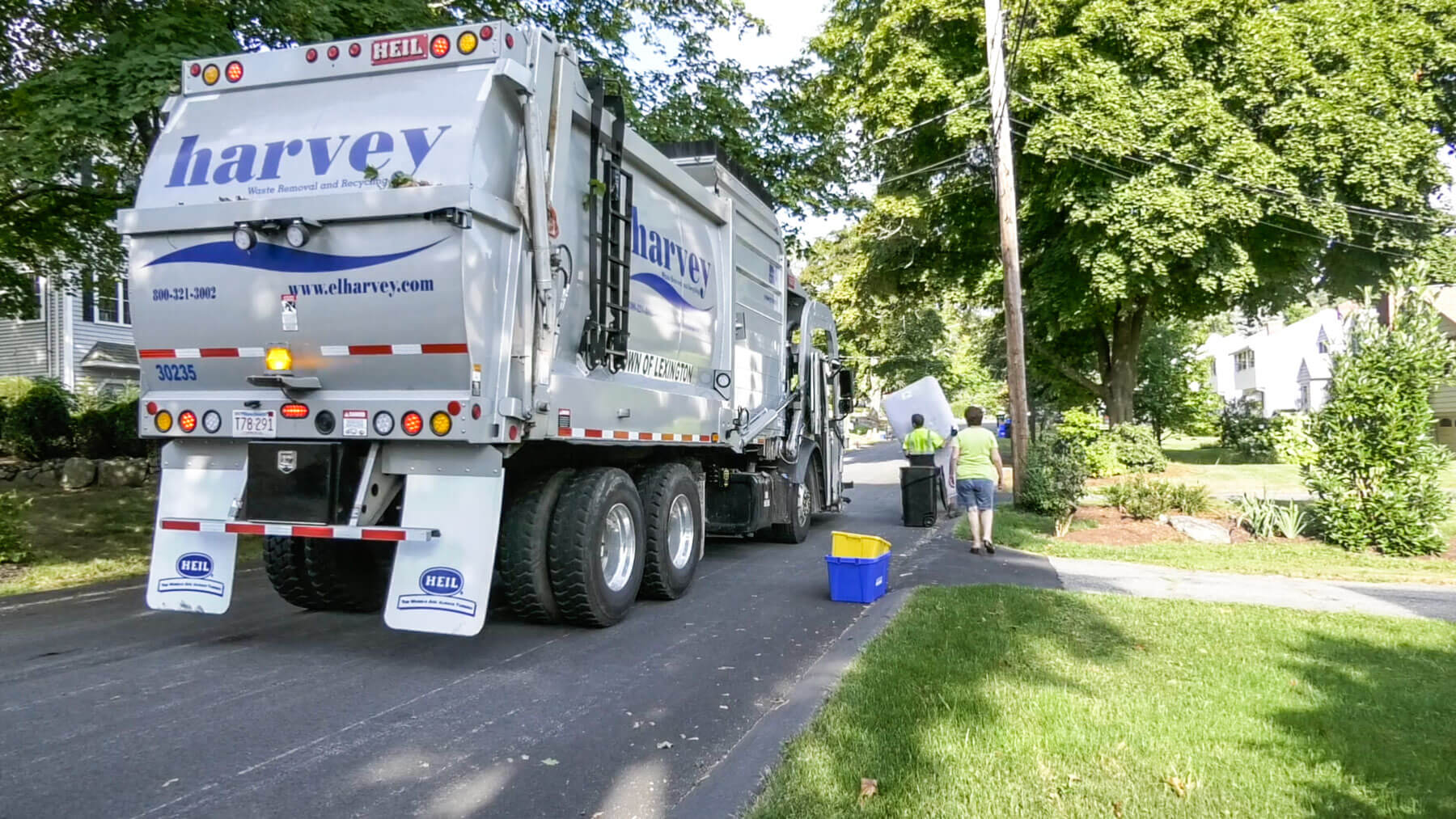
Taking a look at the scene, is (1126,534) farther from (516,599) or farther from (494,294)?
(494,294)

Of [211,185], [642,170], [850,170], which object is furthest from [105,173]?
[850,170]

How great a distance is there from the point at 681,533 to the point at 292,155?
13.6 feet

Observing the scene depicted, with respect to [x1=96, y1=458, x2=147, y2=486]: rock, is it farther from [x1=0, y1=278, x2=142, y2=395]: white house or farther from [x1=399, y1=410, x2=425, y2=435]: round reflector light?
[x1=399, y1=410, x2=425, y2=435]: round reflector light

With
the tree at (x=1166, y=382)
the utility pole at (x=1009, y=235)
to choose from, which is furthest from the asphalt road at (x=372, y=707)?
the tree at (x=1166, y=382)

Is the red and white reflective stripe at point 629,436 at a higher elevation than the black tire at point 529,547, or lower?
higher

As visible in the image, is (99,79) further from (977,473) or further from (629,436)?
(977,473)

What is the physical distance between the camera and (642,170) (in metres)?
7.53

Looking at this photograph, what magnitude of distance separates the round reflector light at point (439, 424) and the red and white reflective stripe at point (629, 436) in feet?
2.51

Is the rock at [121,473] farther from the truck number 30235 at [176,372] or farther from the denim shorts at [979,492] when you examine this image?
the denim shorts at [979,492]

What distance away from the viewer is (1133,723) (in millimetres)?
4688

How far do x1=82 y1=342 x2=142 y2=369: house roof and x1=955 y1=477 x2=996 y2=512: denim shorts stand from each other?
19331 millimetres

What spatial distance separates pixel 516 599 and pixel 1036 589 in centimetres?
434

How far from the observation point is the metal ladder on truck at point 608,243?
6.73 m

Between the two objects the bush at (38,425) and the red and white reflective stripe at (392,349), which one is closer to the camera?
the red and white reflective stripe at (392,349)
